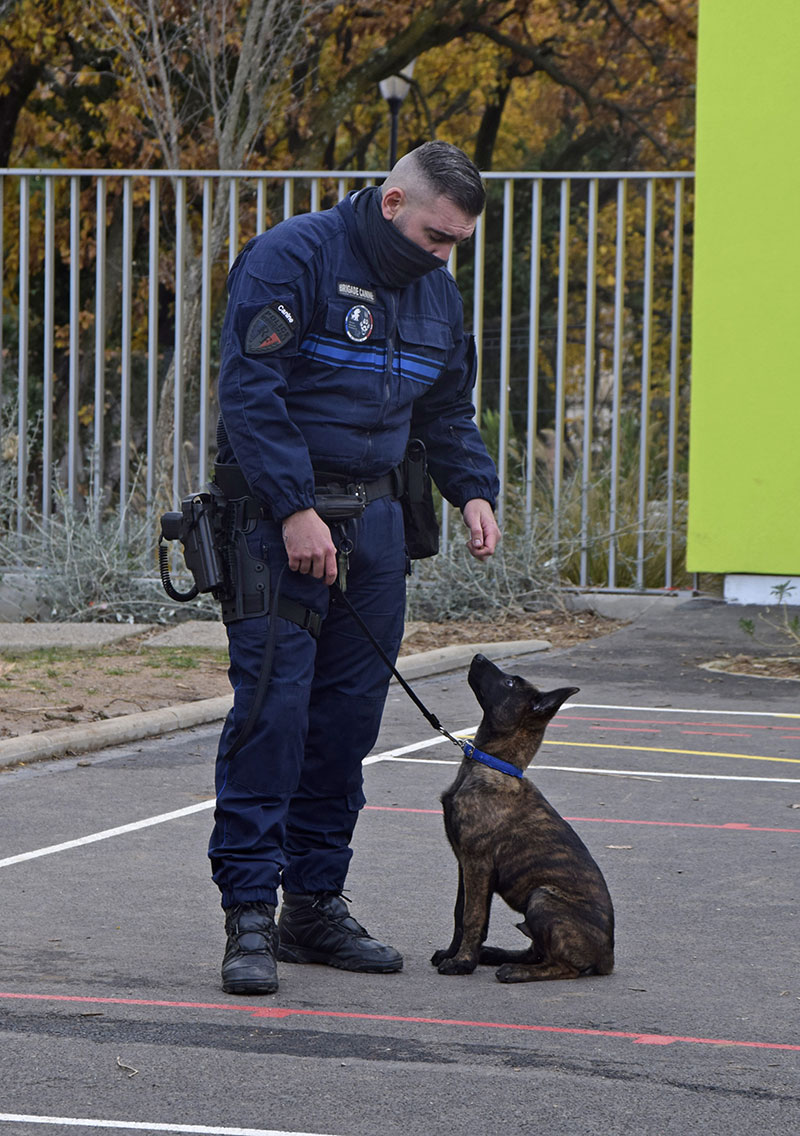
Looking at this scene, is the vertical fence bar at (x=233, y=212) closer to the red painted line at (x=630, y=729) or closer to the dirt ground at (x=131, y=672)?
the dirt ground at (x=131, y=672)

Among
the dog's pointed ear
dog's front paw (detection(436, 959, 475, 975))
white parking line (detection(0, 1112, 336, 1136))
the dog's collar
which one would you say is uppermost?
the dog's pointed ear

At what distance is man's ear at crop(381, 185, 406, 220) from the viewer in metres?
4.42

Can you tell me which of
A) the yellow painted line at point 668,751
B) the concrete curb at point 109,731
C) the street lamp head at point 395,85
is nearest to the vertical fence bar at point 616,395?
the concrete curb at point 109,731

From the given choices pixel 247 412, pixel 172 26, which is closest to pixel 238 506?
pixel 247 412

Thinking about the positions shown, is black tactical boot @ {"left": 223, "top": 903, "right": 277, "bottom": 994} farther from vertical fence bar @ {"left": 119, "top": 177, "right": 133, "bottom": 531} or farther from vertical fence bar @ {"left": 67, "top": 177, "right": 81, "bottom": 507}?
vertical fence bar @ {"left": 67, "top": 177, "right": 81, "bottom": 507}

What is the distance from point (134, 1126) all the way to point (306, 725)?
4.32ft

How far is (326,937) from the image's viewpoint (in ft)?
15.5

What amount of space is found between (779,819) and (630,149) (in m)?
22.2

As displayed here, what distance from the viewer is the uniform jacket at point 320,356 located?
14.0 feet

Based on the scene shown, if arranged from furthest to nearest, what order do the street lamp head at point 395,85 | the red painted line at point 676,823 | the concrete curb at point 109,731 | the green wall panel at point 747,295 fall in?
the street lamp head at point 395,85, the green wall panel at point 747,295, the concrete curb at point 109,731, the red painted line at point 676,823

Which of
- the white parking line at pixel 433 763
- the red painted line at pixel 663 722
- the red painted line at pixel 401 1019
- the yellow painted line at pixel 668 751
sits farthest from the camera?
the red painted line at pixel 663 722

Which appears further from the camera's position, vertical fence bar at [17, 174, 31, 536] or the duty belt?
vertical fence bar at [17, 174, 31, 536]

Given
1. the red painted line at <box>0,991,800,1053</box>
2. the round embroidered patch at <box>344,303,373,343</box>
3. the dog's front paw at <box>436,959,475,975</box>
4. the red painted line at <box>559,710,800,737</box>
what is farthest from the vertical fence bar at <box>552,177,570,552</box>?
the red painted line at <box>0,991,800,1053</box>

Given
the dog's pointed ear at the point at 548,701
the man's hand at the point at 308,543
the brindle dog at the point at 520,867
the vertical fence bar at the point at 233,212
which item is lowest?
the brindle dog at the point at 520,867
